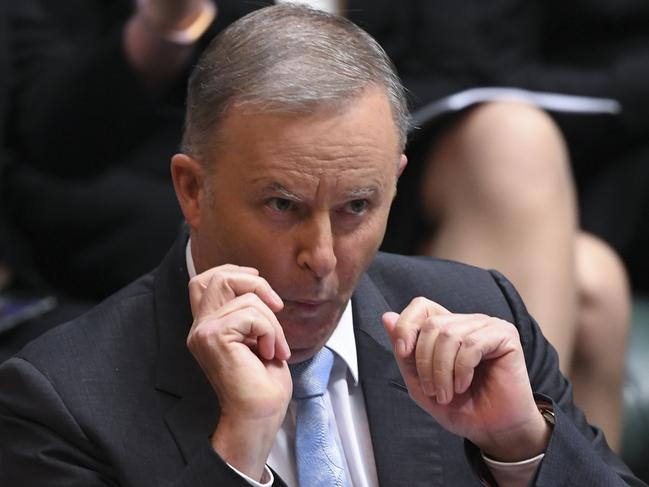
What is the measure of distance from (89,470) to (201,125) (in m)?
0.38

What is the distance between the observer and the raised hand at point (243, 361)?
131 cm

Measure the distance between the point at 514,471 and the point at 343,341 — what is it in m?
0.24

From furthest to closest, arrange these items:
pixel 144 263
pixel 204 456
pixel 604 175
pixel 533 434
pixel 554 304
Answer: pixel 604 175 < pixel 144 263 < pixel 554 304 < pixel 533 434 < pixel 204 456

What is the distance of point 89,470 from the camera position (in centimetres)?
140

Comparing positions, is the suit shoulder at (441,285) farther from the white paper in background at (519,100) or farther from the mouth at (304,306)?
the white paper in background at (519,100)

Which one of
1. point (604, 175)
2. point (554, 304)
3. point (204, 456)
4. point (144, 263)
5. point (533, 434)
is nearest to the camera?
point (204, 456)

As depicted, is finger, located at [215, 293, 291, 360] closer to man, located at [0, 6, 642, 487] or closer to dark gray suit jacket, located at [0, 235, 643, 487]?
man, located at [0, 6, 642, 487]

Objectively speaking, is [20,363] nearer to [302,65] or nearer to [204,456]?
[204,456]

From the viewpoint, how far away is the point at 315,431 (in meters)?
1.47

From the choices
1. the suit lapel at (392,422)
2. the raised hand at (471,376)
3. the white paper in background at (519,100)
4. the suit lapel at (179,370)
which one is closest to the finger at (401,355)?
the raised hand at (471,376)

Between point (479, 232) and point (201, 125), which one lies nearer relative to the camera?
point (201, 125)

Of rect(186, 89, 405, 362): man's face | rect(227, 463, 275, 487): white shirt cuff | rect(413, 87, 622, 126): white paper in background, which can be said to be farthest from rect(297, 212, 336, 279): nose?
rect(413, 87, 622, 126): white paper in background

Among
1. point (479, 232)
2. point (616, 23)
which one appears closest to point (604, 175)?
point (616, 23)

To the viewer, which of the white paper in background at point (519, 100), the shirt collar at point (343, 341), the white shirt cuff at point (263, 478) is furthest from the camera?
the white paper in background at point (519, 100)
